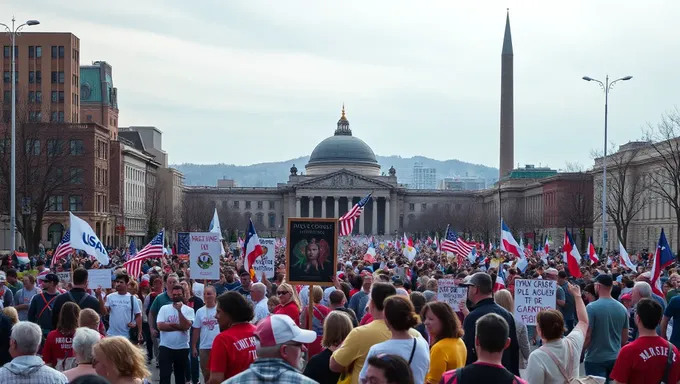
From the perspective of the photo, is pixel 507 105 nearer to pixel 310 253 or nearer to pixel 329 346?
pixel 310 253

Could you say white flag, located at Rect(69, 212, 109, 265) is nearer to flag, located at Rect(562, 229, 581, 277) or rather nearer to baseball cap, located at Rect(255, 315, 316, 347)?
flag, located at Rect(562, 229, 581, 277)

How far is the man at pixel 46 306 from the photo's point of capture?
12055mm

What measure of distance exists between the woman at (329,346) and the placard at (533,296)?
500cm

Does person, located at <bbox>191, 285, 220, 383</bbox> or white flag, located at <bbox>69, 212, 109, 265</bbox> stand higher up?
white flag, located at <bbox>69, 212, 109, 265</bbox>

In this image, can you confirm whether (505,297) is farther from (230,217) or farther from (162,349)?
(230,217)

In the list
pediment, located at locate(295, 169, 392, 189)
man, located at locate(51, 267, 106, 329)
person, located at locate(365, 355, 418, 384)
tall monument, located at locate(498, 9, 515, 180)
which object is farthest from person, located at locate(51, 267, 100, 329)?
pediment, located at locate(295, 169, 392, 189)

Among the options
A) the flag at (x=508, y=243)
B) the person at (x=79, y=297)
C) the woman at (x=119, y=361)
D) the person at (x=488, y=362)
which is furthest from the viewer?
the flag at (x=508, y=243)

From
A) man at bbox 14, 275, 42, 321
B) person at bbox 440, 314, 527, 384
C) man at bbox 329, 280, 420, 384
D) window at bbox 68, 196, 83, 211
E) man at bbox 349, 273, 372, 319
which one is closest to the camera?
person at bbox 440, 314, 527, 384

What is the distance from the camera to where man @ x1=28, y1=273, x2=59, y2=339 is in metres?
12.1

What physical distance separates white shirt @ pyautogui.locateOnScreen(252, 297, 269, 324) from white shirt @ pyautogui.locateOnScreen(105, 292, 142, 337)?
5.90 ft

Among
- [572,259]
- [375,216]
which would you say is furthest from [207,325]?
[375,216]

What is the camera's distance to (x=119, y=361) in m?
6.36

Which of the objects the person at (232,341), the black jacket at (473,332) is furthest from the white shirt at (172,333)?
the black jacket at (473,332)

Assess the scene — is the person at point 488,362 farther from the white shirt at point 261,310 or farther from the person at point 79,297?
the person at point 79,297
